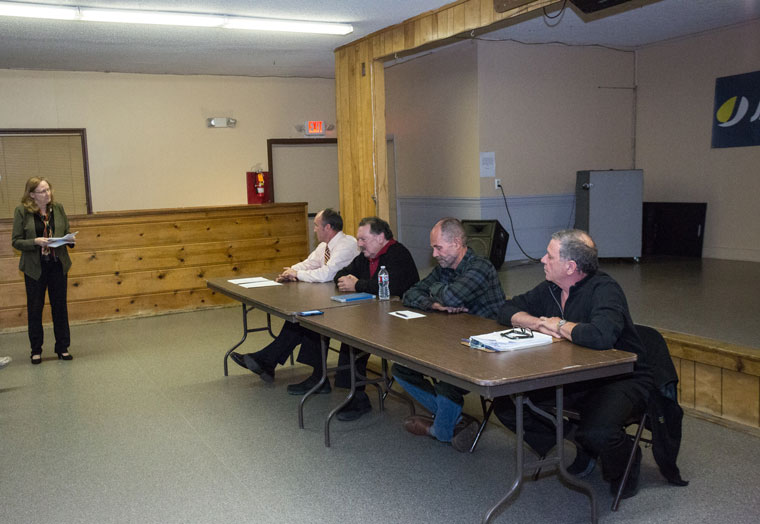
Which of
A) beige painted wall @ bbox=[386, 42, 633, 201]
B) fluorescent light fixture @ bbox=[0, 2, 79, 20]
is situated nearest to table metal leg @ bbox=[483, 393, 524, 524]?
fluorescent light fixture @ bbox=[0, 2, 79, 20]

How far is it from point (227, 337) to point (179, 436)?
2.48m

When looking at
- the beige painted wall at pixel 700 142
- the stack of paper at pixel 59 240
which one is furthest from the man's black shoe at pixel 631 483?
the beige painted wall at pixel 700 142

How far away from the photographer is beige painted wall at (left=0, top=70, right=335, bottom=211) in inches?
336

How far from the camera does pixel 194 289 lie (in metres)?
7.90

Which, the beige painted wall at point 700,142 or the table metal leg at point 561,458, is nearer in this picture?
the table metal leg at point 561,458

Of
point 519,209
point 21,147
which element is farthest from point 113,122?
point 519,209

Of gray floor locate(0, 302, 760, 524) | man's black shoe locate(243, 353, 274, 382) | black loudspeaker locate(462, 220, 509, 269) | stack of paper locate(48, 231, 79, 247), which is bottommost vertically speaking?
gray floor locate(0, 302, 760, 524)

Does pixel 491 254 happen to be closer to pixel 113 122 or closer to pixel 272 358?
pixel 272 358

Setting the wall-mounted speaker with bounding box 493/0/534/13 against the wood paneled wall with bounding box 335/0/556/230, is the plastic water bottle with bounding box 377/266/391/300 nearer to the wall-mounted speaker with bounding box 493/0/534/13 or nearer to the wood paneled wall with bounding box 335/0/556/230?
the wall-mounted speaker with bounding box 493/0/534/13

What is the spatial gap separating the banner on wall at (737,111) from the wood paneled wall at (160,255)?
4.98m

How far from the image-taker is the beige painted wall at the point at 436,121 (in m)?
8.50

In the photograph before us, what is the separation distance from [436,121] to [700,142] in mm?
3213

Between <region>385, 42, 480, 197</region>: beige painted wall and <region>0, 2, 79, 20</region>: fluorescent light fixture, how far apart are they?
4.39 m

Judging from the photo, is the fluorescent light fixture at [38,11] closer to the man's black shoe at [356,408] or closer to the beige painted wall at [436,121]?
the man's black shoe at [356,408]
